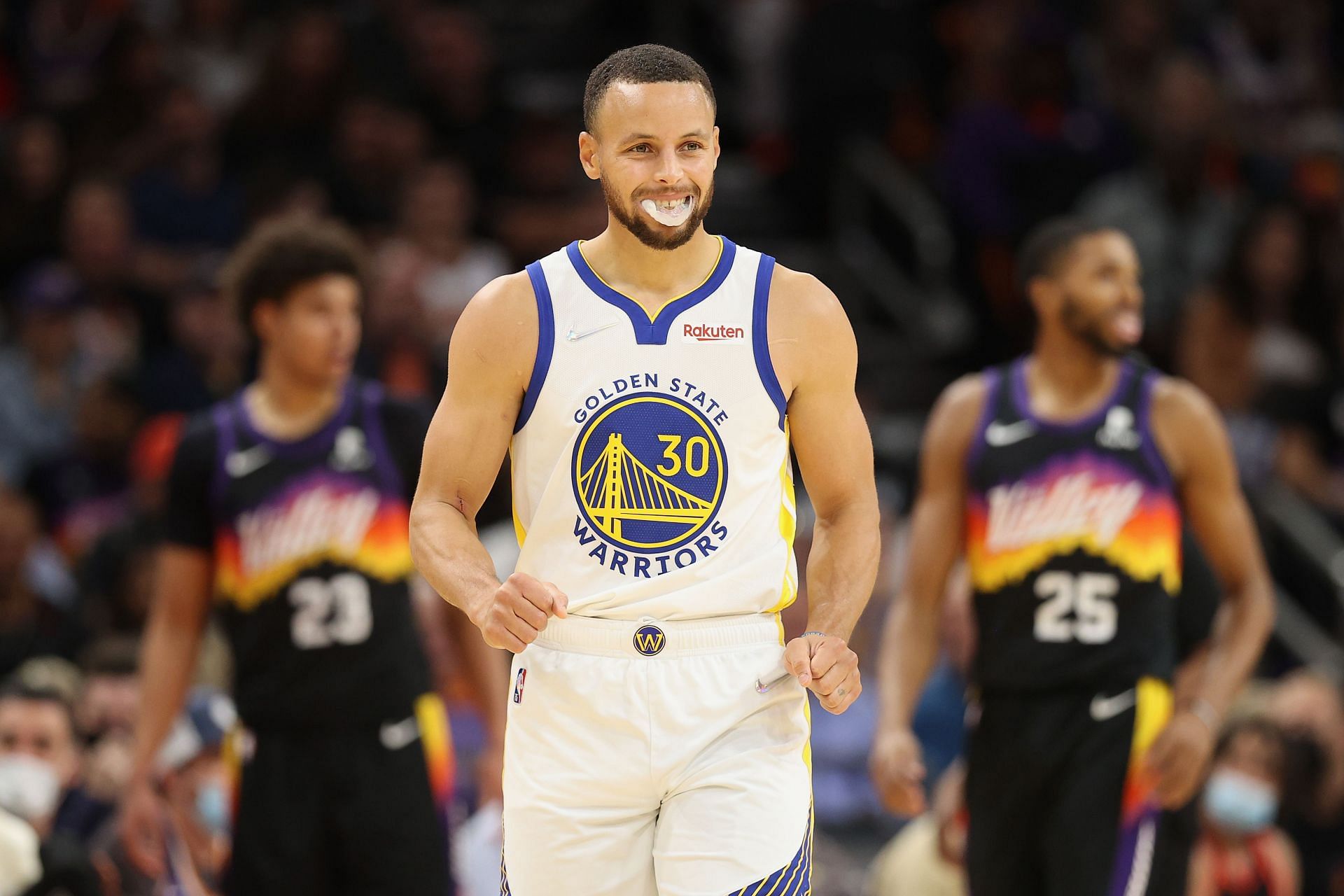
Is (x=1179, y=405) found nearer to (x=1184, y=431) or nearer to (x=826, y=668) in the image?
(x=1184, y=431)

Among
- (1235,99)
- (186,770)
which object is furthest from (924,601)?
(1235,99)

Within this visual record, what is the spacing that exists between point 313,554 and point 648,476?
2.36 metres

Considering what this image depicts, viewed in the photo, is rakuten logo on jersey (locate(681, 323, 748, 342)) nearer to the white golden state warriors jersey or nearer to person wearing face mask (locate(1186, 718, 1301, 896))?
the white golden state warriors jersey

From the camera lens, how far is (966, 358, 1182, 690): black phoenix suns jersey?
606 centimetres

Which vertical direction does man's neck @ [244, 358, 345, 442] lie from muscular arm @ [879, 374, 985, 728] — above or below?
above

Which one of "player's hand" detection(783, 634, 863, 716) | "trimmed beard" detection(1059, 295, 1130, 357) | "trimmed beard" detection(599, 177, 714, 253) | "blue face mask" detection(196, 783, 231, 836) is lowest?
"blue face mask" detection(196, 783, 231, 836)

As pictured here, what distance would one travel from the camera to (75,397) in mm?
11039

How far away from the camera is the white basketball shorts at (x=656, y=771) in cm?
414

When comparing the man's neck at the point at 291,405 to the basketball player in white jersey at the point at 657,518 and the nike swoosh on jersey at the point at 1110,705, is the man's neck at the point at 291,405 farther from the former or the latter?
the nike swoosh on jersey at the point at 1110,705

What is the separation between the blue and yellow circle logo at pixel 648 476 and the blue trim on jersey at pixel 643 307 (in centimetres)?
18

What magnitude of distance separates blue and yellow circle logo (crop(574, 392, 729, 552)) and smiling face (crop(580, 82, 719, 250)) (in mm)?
421

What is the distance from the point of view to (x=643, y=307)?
4.38 m

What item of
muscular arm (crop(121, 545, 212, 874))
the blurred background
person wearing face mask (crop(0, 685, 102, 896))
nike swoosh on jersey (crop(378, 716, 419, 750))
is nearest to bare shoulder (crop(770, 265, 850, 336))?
nike swoosh on jersey (crop(378, 716, 419, 750))

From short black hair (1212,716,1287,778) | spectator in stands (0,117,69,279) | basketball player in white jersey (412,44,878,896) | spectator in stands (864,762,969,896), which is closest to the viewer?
basketball player in white jersey (412,44,878,896)
